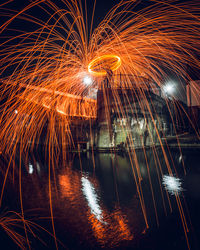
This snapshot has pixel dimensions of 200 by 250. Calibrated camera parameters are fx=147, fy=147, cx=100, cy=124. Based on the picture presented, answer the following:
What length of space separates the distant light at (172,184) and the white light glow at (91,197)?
3540 mm

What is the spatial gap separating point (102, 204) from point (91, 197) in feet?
2.71

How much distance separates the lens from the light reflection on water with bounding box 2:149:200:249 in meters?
3.98

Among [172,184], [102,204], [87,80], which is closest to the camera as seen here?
[102,204]

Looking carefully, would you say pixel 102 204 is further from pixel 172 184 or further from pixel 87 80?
pixel 87 80

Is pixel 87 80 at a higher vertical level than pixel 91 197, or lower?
higher

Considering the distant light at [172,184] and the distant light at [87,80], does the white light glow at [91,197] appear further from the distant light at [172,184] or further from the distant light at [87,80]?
the distant light at [87,80]

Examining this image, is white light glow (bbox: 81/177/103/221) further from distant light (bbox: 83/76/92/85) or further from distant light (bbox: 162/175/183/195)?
distant light (bbox: 83/76/92/85)

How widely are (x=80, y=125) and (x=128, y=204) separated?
18690 millimetres

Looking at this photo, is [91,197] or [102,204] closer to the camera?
[102,204]

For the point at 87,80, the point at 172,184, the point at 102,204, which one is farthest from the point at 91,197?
the point at 87,80

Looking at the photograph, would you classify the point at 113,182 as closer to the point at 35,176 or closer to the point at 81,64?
the point at 35,176

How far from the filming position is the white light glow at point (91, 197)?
16.6 ft

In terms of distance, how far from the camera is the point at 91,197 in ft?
21.0

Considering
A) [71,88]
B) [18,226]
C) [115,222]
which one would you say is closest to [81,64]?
[71,88]
